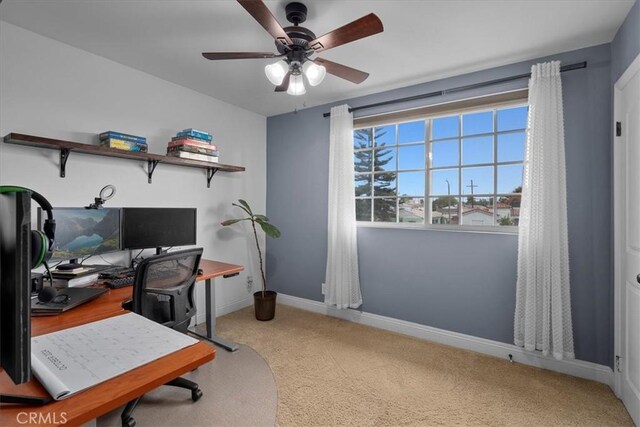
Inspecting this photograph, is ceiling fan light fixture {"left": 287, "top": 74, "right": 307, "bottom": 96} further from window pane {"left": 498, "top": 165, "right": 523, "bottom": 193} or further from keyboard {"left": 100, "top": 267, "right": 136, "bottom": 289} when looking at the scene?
window pane {"left": 498, "top": 165, "right": 523, "bottom": 193}

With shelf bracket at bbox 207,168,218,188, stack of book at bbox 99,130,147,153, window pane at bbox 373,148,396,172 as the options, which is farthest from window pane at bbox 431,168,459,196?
stack of book at bbox 99,130,147,153

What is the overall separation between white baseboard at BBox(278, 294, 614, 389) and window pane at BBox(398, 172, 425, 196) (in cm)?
130

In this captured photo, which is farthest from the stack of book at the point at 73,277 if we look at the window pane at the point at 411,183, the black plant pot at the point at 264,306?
the window pane at the point at 411,183

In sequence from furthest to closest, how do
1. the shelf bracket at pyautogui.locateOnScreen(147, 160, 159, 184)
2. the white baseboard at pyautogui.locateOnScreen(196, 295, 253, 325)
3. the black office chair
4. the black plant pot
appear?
the black plant pot → the white baseboard at pyautogui.locateOnScreen(196, 295, 253, 325) → the shelf bracket at pyautogui.locateOnScreen(147, 160, 159, 184) → the black office chair

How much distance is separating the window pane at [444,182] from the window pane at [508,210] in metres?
0.38

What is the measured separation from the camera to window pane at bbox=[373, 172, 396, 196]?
3.15m

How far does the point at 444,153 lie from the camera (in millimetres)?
2854

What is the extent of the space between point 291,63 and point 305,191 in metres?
1.89

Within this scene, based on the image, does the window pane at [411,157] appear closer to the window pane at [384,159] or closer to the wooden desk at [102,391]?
the window pane at [384,159]

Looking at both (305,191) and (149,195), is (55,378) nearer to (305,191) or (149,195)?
(149,195)

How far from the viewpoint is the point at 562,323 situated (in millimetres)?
2174

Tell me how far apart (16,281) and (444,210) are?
2.92 meters

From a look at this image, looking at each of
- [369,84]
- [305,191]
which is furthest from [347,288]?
[369,84]

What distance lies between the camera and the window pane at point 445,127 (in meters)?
2.80
